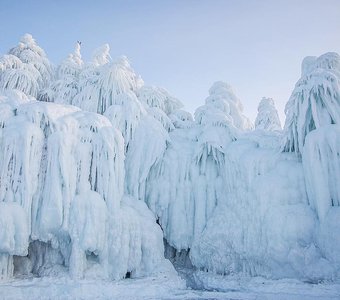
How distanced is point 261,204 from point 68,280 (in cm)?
886

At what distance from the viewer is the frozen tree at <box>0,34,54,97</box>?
21844 millimetres

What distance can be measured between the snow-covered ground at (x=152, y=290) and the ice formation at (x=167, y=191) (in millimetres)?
905

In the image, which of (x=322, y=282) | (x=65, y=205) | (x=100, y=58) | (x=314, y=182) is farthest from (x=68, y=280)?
(x=100, y=58)

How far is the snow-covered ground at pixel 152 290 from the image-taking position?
11.3 metres

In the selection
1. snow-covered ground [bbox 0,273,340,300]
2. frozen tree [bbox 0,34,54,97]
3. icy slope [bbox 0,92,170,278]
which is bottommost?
snow-covered ground [bbox 0,273,340,300]

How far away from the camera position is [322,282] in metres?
12.5

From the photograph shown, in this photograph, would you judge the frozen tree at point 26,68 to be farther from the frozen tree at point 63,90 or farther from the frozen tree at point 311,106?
the frozen tree at point 311,106

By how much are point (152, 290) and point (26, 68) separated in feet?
59.2

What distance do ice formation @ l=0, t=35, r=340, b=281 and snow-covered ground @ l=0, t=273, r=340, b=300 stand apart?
905 mm

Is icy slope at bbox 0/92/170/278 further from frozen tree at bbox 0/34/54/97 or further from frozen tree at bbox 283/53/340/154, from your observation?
frozen tree at bbox 283/53/340/154

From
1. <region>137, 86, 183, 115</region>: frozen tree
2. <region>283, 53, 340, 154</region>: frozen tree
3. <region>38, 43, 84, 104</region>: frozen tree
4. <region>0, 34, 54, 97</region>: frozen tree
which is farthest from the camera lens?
<region>137, 86, 183, 115</region>: frozen tree

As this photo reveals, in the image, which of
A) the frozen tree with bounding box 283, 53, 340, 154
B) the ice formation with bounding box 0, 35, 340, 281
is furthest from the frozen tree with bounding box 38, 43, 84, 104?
the frozen tree with bounding box 283, 53, 340, 154

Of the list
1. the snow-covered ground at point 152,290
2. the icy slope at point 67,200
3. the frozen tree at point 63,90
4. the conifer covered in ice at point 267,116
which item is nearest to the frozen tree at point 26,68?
the frozen tree at point 63,90

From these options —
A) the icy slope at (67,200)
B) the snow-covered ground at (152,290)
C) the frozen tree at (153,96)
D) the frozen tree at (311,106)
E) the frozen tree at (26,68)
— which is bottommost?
the snow-covered ground at (152,290)
